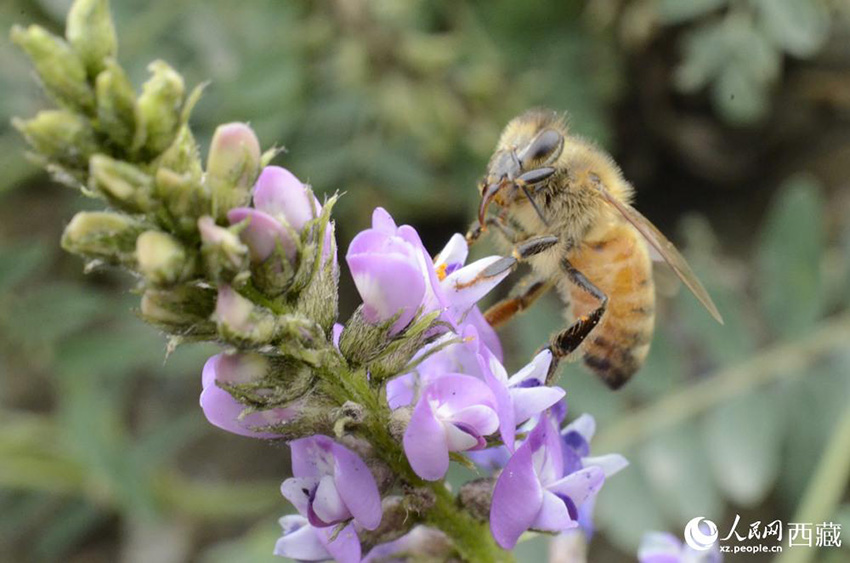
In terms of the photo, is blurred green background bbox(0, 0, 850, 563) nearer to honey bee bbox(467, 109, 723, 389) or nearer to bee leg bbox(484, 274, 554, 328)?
honey bee bbox(467, 109, 723, 389)

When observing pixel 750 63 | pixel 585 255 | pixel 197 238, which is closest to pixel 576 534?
pixel 585 255

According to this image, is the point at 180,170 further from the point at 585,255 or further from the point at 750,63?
the point at 750,63

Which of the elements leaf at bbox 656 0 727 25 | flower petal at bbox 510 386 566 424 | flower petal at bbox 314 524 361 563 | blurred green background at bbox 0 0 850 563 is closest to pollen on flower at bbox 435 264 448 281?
flower petal at bbox 510 386 566 424

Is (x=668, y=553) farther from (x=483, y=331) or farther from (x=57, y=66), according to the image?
(x=57, y=66)

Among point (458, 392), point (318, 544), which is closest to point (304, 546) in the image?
point (318, 544)

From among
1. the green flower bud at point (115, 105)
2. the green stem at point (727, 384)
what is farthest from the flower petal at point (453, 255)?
the green stem at point (727, 384)

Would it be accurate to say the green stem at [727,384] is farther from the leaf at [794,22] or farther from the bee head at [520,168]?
the bee head at [520,168]
